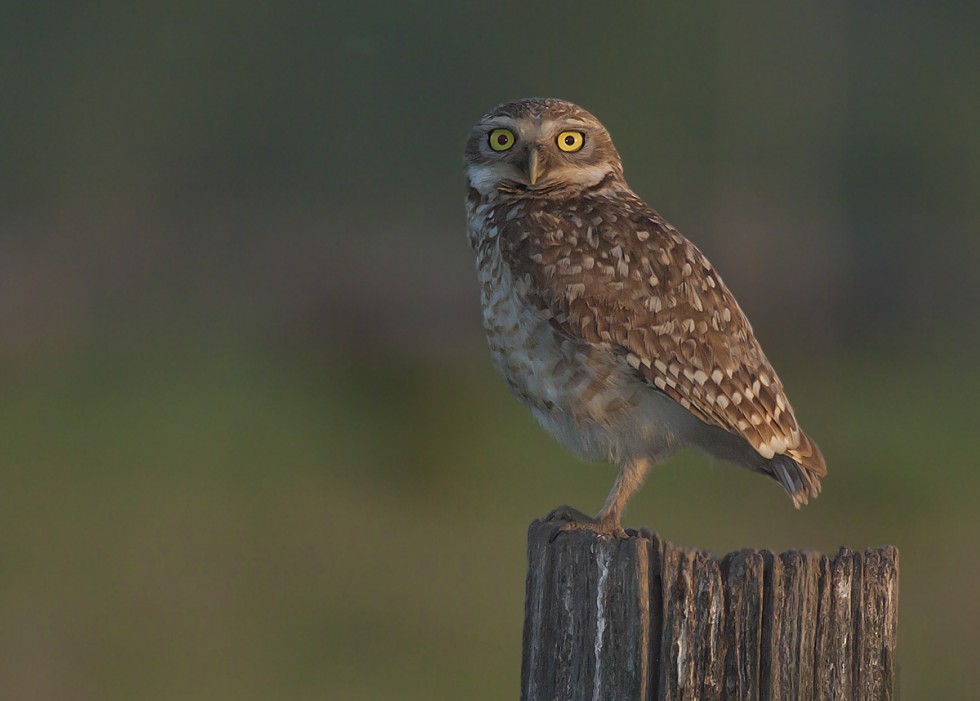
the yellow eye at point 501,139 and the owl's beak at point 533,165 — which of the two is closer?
the owl's beak at point 533,165

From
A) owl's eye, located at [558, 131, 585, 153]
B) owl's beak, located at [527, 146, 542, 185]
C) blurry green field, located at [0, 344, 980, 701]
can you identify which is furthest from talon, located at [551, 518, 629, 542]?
blurry green field, located at [0, 344, 980, 701]

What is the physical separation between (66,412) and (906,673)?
6441mm

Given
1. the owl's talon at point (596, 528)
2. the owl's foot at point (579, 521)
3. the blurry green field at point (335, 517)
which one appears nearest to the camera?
the owl's talon at point (596, 528)

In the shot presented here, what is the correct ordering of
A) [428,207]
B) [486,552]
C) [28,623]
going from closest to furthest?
[28,623]
[486,552]
[428,207]

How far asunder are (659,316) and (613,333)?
0.15 metres

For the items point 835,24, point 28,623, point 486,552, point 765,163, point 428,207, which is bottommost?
point 28,623

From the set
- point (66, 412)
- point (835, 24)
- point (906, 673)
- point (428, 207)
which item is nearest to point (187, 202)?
point (428, 207)

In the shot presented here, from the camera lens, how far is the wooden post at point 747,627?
279 centimetres

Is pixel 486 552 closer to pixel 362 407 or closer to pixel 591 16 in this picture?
pixel 362 407

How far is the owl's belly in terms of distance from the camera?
4031 mm

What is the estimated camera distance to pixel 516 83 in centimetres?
1496

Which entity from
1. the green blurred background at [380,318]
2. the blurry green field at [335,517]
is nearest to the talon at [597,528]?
the blurry green field at [335,517]

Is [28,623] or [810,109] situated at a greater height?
[810,109]

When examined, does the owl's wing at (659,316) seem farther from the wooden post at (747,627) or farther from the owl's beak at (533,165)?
the wooden post at (747,627)
